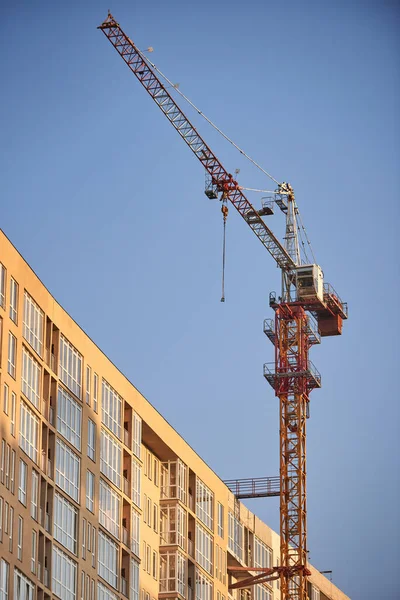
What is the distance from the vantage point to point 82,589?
90250mm

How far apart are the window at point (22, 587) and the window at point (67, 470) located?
7.29m

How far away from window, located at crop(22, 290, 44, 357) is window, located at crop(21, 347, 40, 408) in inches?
30.1

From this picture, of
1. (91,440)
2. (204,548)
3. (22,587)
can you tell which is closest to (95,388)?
(91,440)

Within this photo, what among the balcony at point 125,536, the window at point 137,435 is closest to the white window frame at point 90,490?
the balcony at point 125,536

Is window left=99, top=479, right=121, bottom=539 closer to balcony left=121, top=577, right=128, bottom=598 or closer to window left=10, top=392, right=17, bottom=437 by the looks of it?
balcony left=121, top=577, right=128, bottom=598

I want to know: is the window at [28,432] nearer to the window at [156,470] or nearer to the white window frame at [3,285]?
the white window frame at [3,285]

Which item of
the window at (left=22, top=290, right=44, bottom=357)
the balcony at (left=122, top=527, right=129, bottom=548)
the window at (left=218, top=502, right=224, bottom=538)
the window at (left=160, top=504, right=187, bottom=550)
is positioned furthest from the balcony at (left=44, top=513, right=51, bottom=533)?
the window at (left=218, top=502, right=224, bottom=538)

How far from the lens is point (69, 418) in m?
91.4

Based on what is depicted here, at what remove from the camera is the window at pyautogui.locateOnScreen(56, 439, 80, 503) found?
8906cm

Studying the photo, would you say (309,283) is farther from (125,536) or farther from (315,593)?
(125,536)

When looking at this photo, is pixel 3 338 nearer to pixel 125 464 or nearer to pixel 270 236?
pixel 125 464

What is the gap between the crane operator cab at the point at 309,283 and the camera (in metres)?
137

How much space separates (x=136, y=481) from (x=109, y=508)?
215 inches

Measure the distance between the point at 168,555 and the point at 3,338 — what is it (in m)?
26.6
